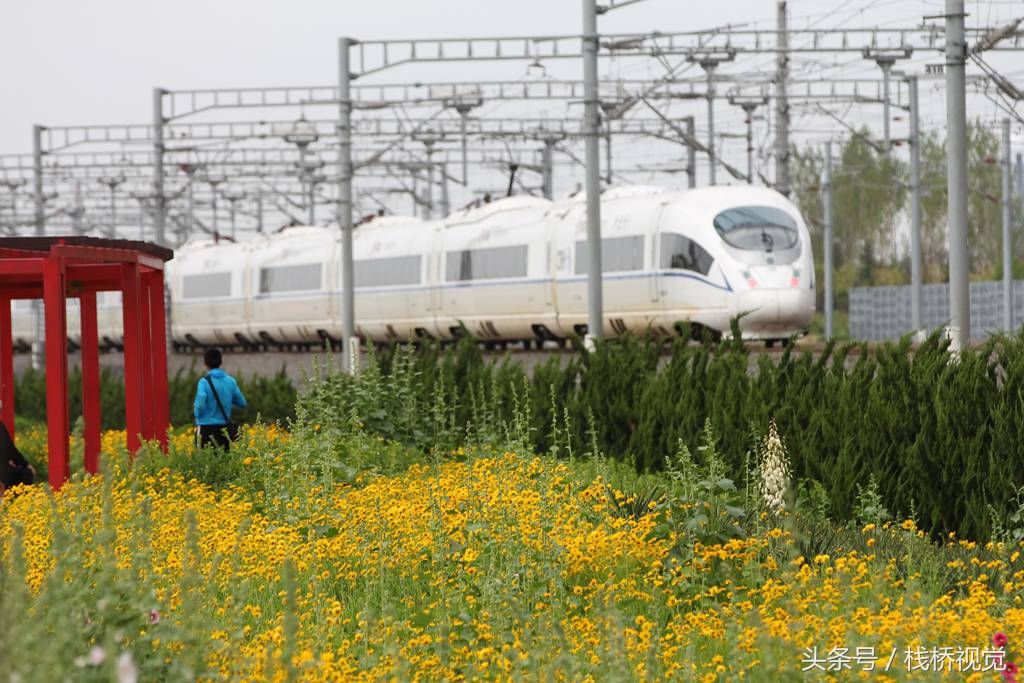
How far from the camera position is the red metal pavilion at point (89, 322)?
14.1m

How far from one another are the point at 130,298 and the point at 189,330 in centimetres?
4153

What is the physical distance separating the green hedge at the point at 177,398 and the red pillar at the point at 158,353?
2.84 meters

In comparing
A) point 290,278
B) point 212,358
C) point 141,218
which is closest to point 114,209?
point 141,218

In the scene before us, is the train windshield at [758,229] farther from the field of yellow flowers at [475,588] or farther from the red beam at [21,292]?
the field of yellow flowers at [475,588]

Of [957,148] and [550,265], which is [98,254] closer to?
[957,148]

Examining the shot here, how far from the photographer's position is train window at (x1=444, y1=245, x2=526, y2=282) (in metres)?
38.8

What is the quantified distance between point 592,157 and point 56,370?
1361cm

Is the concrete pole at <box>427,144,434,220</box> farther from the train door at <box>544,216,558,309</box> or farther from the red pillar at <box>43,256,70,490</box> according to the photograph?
the red pillar at <box>43,256,70,490</box>

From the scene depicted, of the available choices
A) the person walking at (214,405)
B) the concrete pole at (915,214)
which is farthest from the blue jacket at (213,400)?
the concrete pole at (915,214)

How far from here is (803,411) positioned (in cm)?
1431

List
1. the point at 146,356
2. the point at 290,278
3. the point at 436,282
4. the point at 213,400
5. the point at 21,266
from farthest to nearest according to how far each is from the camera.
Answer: the point at 290,278
the point at 436,282
the point at 213,400
the point at 146,356
the point at 21,266

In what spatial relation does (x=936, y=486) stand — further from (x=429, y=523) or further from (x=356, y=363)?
(x=356, y=363)

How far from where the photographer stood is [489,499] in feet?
35.4

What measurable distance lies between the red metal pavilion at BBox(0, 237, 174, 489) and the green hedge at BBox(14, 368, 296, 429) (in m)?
3.29
